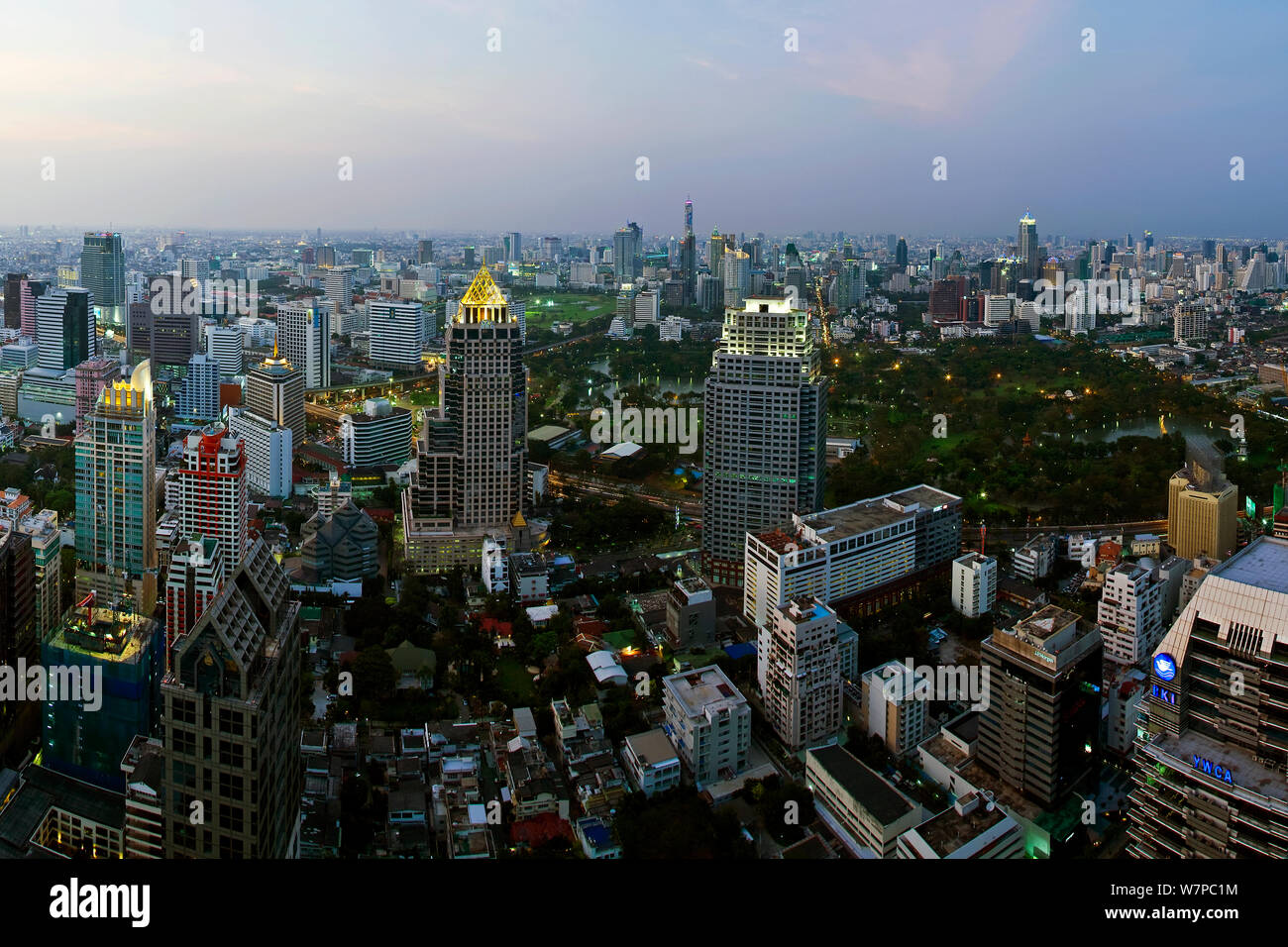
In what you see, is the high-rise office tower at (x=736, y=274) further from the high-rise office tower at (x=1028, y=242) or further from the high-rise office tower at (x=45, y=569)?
the high-rise office tower at (x=45, y=569)

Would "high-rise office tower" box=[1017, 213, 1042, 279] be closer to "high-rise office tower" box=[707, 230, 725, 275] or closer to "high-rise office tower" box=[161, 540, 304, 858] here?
"high-rise office tower" box=[707, 230, 725, 275]

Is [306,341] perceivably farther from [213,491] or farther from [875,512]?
[875,512]

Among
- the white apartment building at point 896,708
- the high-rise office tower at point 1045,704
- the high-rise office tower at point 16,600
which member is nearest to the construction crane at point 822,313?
the white apartment building at point 896,708

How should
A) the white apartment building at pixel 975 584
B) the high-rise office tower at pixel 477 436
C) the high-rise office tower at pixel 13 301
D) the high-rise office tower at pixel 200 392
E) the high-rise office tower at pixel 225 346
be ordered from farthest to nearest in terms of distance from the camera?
the high-rise office tower at pixel 13 301 < the high-rise office tower at pixel 225 346 < the high-rise office tower at pixel 200 392 < the high-rise office tower at pixel 477 436 < the white apartment building at pixel 975 584

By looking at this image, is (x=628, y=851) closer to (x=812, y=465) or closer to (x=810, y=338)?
(x=812, y=465)

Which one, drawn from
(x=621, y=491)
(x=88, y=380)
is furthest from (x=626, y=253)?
(x=621, y=491)
